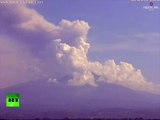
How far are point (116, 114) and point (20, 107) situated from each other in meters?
3.37

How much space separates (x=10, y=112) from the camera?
12.7m

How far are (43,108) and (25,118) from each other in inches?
30.1

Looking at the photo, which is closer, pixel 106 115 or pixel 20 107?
pixel 20 107

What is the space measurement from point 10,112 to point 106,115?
10.6ft


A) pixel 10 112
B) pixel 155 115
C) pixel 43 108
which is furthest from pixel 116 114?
pixel 10 112

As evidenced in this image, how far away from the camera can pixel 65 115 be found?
44.4 feet

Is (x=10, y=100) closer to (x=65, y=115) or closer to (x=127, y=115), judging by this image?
(x=65, y=115)

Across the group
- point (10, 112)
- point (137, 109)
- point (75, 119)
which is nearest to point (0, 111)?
point (10, 112)

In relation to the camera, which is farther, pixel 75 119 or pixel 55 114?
pixel 55 114

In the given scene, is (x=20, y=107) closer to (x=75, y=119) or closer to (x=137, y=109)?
(x=75, y=119)

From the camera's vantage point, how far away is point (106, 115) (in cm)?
1383

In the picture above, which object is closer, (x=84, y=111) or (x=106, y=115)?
(x=84, y=111)

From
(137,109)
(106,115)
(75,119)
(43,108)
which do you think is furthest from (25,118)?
(137,109)

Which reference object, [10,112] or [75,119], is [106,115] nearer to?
[75,119]
